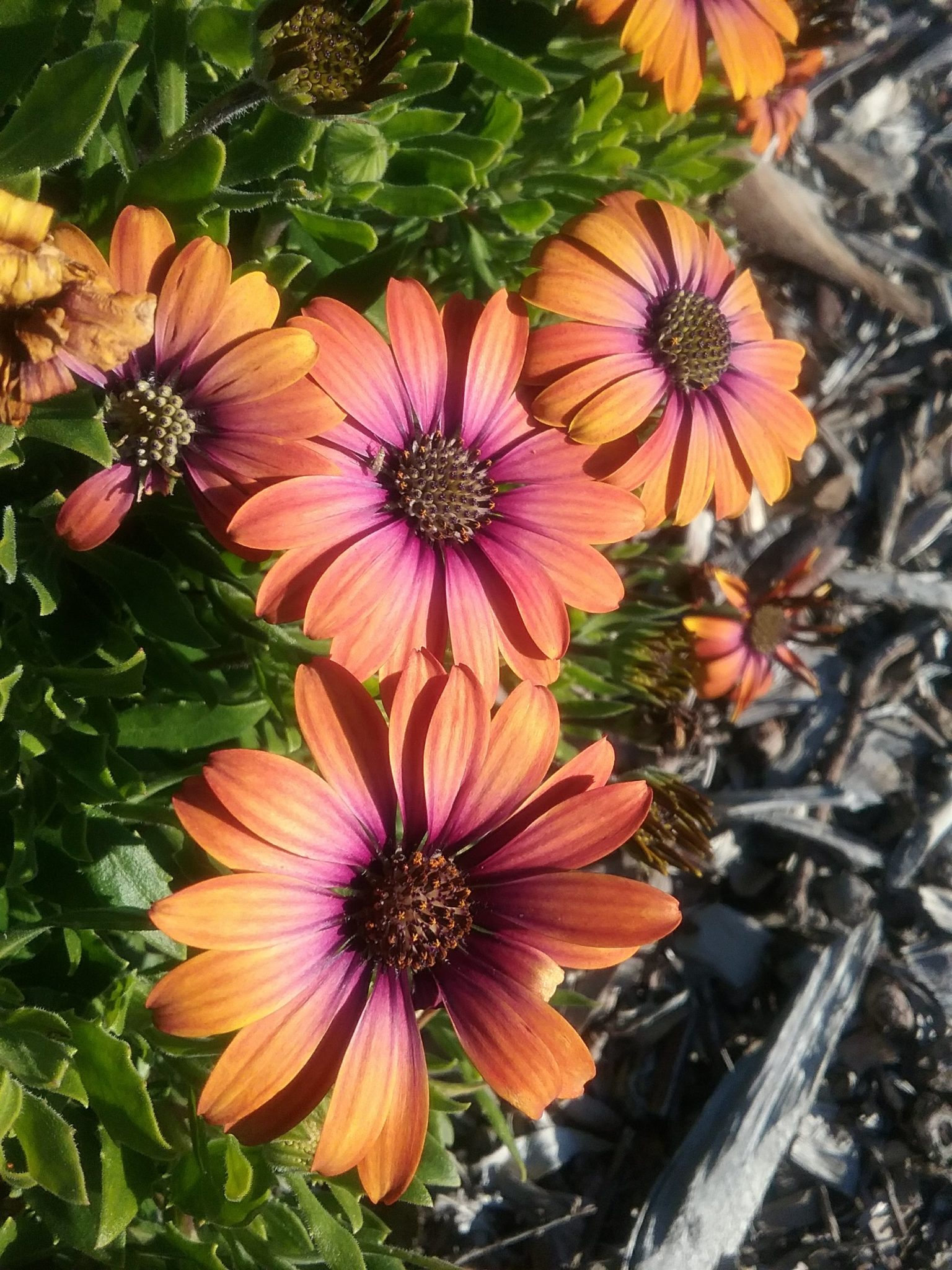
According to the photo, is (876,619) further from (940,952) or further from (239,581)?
(239,581)

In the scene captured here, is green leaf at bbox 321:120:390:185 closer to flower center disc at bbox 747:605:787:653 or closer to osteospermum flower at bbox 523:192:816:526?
osteospermum flower at bbox 523:192:816:526

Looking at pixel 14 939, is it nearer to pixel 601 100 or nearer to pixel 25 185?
pixel 25 185

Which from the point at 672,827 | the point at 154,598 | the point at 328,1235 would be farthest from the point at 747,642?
the point at 328,1235

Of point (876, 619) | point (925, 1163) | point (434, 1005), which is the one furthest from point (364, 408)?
point (925, 1163)

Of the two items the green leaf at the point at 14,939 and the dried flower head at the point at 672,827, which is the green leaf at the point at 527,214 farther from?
the green leaf at the point at 14,939

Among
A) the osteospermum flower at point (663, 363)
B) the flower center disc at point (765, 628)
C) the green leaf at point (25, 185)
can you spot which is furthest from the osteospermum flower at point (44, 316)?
the flower center disc at point (765, 628)
